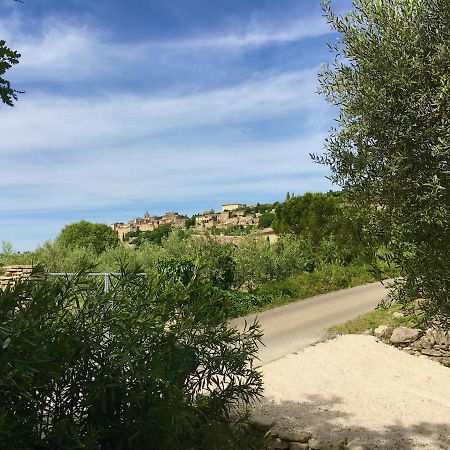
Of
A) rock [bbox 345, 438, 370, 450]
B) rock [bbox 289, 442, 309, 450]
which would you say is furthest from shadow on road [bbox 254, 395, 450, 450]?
rock [bbox 289, 442, 309, 450]

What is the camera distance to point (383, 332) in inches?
556

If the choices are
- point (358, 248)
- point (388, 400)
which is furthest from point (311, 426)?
point (358, 248)

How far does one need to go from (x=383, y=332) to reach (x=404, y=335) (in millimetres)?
702

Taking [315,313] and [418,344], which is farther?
[315,313]

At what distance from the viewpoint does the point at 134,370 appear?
4617 millimetres

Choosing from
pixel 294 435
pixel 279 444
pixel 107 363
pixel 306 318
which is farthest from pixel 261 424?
pixel 306 318

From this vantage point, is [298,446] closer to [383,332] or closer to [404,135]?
[404,135]

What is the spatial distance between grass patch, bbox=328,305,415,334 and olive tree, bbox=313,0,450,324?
28.3 feet

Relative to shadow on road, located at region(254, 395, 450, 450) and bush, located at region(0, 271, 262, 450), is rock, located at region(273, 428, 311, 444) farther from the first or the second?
bush, located at region(0, 271, 262, 450)

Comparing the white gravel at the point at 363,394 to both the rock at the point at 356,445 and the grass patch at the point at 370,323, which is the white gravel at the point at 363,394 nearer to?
the rock at the point at 356,445

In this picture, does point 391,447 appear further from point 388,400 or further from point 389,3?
point 389,3

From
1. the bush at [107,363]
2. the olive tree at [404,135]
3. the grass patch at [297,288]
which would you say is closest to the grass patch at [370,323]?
the grass patch at [297,288]

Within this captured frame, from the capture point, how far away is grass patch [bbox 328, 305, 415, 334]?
1483cm

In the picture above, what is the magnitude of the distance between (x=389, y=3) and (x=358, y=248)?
335 cm
